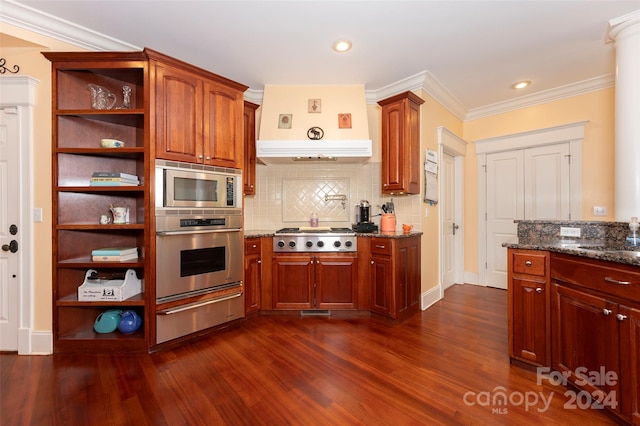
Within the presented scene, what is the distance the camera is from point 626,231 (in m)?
1.93

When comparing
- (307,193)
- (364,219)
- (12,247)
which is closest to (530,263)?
(364,219)

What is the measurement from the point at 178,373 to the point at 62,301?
3.99ft

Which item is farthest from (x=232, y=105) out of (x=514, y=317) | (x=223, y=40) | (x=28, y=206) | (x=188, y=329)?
(x=514, y=317)

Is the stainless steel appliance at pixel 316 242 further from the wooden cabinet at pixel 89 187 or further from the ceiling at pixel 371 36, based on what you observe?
the ceiling at pixel 371 36

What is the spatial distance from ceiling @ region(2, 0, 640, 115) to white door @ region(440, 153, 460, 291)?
1.25 metres

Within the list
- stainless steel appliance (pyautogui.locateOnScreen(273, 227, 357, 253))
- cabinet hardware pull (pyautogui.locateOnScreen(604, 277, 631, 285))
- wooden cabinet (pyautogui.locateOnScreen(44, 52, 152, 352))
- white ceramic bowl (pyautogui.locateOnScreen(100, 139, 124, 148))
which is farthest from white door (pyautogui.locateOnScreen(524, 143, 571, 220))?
white ceramic bowl (pyautogui.locateOnScreen(100, 139, 124, 148))

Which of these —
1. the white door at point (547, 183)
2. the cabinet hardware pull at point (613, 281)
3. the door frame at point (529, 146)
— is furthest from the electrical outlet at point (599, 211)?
the cabinet hardware pull at point (613, 281)

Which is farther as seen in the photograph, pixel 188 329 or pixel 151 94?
pixel 188 329

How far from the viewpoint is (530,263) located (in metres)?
1.91

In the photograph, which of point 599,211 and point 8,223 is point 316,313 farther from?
point 599,211

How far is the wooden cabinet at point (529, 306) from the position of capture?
1.86 meters

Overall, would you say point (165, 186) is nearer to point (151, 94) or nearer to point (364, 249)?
point (151, 94)

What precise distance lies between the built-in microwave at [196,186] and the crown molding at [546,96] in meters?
3.75

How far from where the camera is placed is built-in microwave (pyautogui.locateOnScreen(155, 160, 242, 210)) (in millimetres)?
2285
